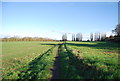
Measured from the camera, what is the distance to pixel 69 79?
6598mm

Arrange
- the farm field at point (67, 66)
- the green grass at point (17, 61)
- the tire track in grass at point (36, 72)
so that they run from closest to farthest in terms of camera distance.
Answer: the farm field at point (67, 66), the tire track in grass at point (36, 72), the green grass at point (17, 61)

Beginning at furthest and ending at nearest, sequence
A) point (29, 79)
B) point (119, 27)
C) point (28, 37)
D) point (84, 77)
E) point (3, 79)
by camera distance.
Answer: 1. point (28, 37)
2. point (119, 27)
3. point (3, 79)
4. point (29, 79)
5. point (84, 77)

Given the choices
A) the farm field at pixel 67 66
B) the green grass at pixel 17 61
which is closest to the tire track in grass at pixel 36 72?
the farm field at pixel 67 66

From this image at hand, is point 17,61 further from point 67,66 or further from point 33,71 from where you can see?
point 67,66

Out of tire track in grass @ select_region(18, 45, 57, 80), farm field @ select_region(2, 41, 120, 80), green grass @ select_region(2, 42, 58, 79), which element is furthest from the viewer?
green grass @ select_region(2, 42, 58, 79)

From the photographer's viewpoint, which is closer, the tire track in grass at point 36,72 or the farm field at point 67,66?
the farm field at point 67,66

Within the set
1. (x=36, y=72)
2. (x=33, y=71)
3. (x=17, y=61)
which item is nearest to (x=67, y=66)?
(x=36, y=72)

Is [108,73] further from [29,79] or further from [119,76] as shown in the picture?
[29,79]

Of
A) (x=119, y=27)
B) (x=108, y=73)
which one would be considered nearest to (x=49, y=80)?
(x=108, y=73)

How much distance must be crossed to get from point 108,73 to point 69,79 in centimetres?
288

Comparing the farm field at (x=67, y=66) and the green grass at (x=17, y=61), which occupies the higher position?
the farm field at (x=67, y=66)

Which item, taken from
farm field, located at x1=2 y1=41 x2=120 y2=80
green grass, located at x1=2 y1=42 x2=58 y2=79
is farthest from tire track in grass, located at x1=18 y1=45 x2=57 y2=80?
green grass, located at x1=2 y1=42 x2=58 y2=79

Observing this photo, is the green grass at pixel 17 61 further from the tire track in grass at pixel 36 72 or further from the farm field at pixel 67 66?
the tire track in grass at pixel 36 72

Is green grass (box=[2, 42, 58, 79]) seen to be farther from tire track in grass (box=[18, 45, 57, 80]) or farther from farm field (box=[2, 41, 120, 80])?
tire track in grass (box=[18, 45, 57, 80])
